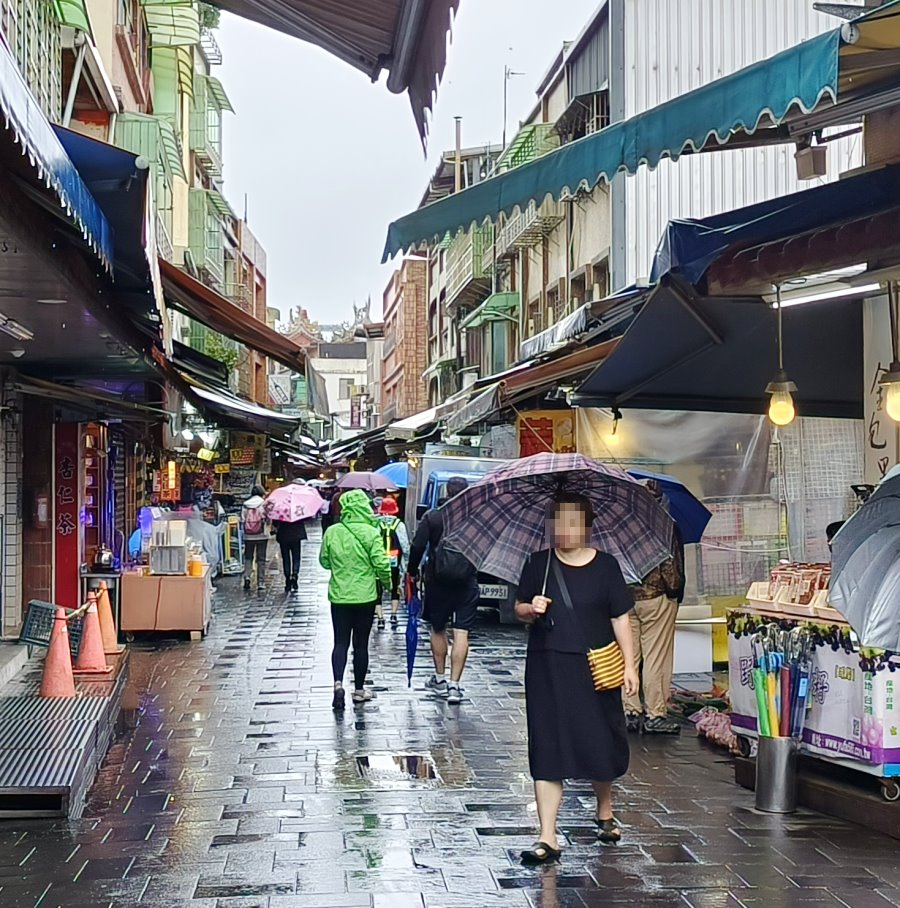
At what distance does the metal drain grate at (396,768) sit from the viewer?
8.19m

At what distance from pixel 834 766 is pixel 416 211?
4.05 metres

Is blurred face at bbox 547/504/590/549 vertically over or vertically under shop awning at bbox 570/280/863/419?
under

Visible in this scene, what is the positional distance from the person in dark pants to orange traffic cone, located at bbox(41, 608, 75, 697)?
39.5 ft

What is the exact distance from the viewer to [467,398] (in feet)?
61.4

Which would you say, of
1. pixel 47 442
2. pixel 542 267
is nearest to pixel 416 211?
pixel 47 442

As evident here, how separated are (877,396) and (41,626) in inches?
319

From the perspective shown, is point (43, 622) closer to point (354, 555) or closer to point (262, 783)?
point (354, 555)

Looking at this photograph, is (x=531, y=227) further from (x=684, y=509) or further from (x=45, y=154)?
(x=45, y=154)

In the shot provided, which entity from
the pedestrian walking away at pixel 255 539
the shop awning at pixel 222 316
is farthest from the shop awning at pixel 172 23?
the shop awning at pixel 222 316

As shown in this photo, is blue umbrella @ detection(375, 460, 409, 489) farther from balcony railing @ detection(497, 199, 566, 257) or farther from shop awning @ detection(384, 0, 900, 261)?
shop awning @ detection(384, 0, 900, 261)

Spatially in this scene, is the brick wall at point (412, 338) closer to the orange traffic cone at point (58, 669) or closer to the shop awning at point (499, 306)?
the shop awning at point (499, 306)

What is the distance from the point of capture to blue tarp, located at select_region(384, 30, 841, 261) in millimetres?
5297

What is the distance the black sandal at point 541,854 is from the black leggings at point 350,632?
4709mm

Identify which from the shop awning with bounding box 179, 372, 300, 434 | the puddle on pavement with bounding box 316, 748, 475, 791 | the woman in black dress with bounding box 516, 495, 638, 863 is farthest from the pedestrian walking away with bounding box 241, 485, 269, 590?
the woman in black dress with bounding box 516, 495, 638, 863
